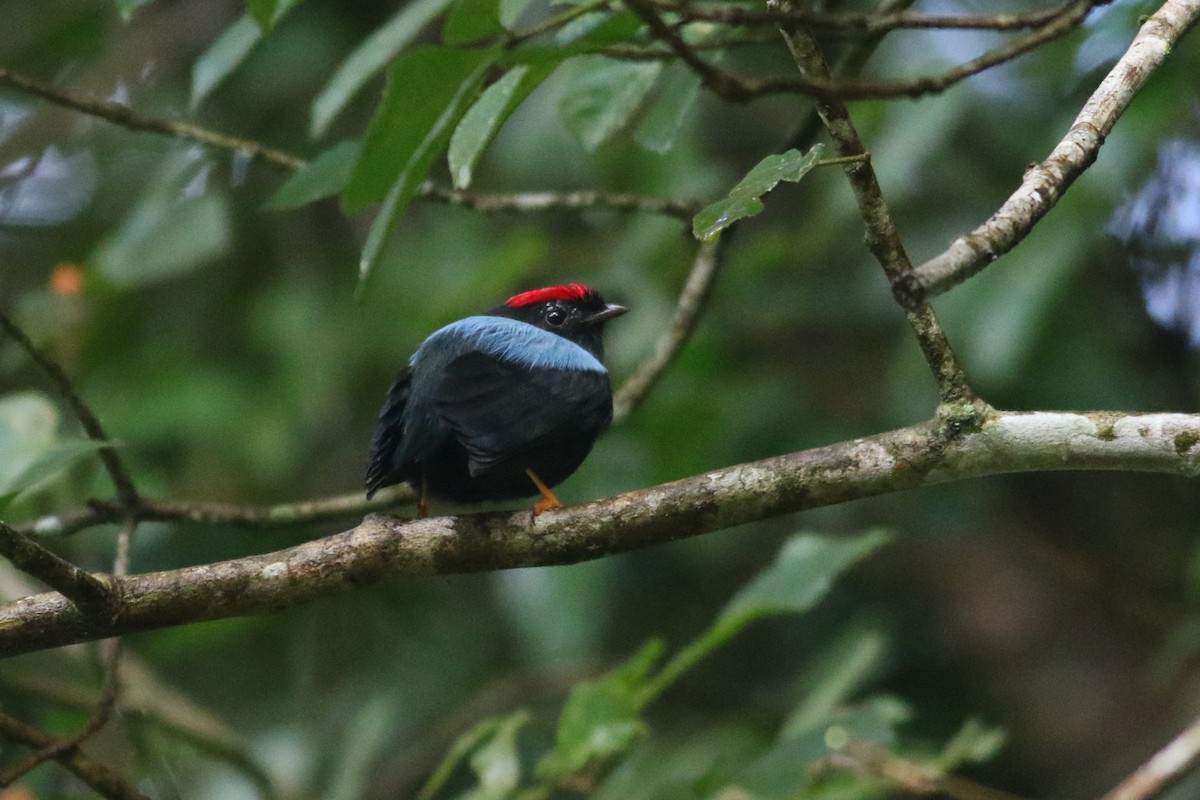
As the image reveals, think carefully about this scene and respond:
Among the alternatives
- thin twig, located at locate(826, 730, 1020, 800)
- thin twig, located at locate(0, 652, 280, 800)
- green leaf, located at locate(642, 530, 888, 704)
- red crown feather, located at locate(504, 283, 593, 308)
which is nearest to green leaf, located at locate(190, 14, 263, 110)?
red crown feather, located at locate(504, 283, 593, 308)

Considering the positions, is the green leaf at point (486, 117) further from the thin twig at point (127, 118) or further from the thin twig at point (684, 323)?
the thin twig at point (684, 323)

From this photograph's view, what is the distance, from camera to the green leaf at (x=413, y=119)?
1773 mm

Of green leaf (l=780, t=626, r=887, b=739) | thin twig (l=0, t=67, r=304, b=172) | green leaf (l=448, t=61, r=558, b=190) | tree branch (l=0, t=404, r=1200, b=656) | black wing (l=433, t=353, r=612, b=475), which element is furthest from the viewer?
green leaf (l=780, t=626, r=887, b=739)

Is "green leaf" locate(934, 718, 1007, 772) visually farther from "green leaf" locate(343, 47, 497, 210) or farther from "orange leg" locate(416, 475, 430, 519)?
"green leaf" locate(343, 47, 497, 210)

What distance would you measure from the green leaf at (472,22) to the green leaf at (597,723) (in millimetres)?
1636

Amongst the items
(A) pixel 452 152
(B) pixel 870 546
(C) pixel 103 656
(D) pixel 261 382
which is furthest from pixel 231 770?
(A) pixel 452 152

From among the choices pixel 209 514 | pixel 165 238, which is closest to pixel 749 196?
pixel 209 514

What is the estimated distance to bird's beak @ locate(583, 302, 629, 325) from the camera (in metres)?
3.83

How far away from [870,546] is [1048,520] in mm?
2876

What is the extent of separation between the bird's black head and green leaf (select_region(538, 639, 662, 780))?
105 centimetres

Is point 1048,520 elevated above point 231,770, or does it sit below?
above

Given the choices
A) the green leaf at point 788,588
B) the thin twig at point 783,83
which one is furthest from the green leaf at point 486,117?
the green leaf at point 788,588

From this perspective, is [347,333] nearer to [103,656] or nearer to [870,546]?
[103,656]

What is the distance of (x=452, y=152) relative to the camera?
208cm
